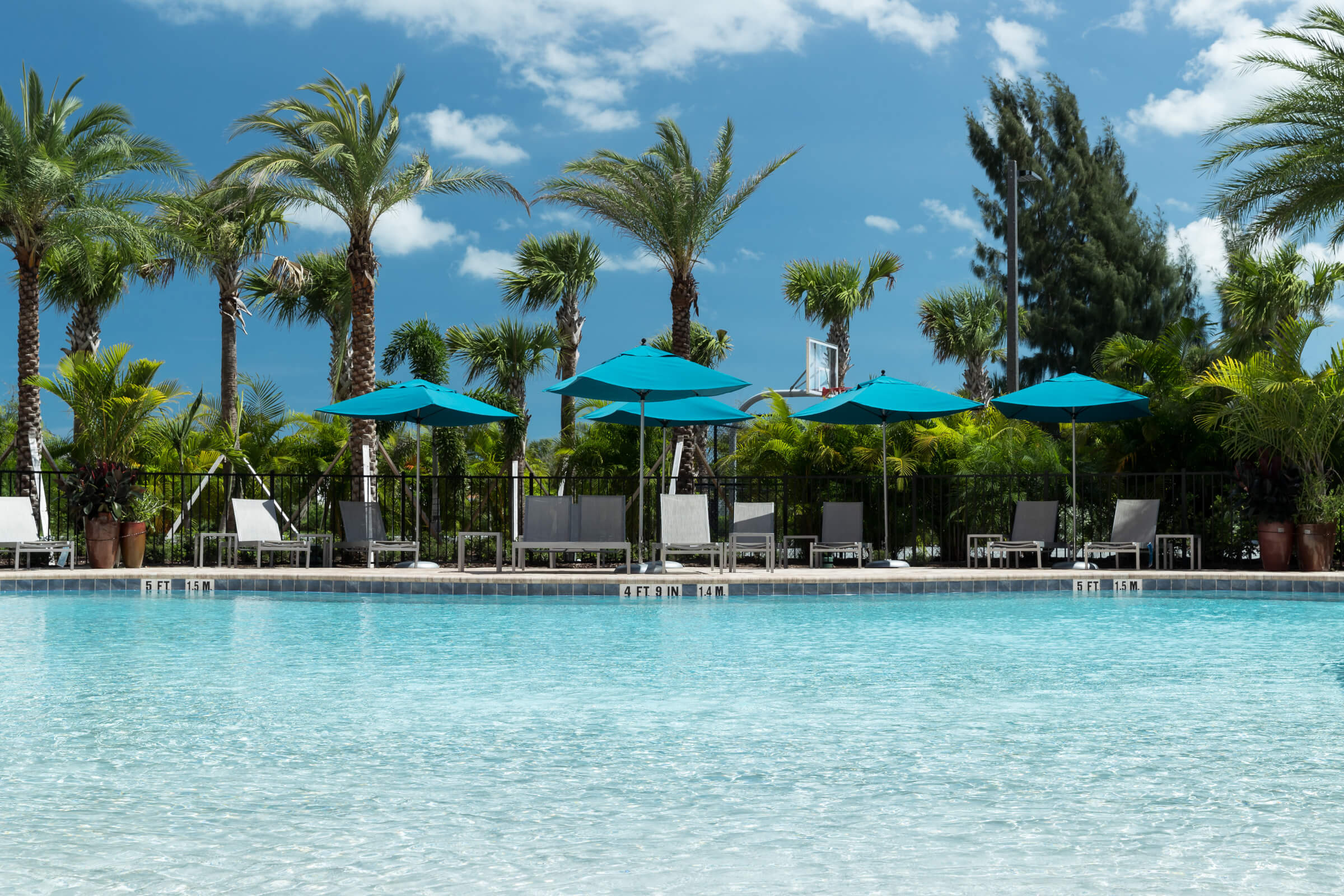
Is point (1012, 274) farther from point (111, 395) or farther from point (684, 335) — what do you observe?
point (111, 395)

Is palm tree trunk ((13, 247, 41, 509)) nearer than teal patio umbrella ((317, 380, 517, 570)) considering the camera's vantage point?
No

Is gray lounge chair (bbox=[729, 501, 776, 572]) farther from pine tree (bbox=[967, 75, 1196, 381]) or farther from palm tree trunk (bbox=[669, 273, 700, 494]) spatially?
pine tree (bbox=[967, 75, 1196, 381])

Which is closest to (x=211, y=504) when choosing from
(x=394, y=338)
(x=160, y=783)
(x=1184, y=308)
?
(x=394, y=338)

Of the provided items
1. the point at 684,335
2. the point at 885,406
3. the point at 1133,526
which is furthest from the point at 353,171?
the point at 1133,526

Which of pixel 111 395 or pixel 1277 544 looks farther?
pixel 111 395

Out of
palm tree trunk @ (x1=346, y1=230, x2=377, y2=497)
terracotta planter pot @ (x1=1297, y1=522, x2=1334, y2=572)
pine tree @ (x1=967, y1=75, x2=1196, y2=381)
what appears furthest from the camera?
pine tree @ (x1=967, y1=75, x2=1196, y2=381)

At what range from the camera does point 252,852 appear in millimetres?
3357

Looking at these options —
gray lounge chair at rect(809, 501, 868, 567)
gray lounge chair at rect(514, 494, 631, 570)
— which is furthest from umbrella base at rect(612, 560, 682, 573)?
gray lounge chair at rect(809, 501, 868, 567)

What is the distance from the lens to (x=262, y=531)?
1411 cm

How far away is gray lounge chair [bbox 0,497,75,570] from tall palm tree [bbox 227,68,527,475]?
3.85 meters

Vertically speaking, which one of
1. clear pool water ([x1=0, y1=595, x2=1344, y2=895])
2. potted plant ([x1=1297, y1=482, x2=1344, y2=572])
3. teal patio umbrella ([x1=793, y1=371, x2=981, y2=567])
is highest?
teal patio umbrella ([x1=793, y1=371, x2=981, y2=567])

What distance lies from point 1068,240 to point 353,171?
28.6m

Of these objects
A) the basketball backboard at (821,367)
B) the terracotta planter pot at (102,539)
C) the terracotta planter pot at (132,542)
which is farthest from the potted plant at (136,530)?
the basketball backboard at (821,367)

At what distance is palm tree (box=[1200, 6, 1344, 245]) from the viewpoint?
14.9 meters
